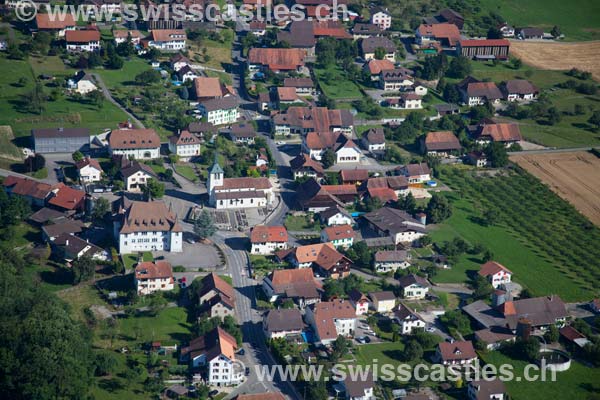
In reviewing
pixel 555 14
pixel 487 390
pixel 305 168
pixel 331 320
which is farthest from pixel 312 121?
pixel 555 14

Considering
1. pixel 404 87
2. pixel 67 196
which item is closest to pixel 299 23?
pixel 404 87

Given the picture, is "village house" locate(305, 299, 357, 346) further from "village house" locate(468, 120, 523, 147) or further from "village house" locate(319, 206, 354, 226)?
"village house" locate(468, 120, 523, 147)

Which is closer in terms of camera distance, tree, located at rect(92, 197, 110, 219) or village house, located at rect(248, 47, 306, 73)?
tree, located at rect(92, 197, 110, 219)

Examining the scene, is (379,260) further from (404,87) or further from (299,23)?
(299,23)

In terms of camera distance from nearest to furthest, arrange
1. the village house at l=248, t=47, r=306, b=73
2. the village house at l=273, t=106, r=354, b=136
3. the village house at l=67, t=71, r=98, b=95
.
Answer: the village house at l=273, t=106, r=354, b=136, the village house at l=67, t=71, r=98, b=95, the village house at l=248, t=47, r=306, b=73

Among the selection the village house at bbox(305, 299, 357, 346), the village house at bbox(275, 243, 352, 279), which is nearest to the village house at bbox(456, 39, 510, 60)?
the village house at bbox(275, 243, 352, 279)

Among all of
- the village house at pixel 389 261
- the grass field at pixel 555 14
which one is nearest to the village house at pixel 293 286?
the village house at pixel 389 261

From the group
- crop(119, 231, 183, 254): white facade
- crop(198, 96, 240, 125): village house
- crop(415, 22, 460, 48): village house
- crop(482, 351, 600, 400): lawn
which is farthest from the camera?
crop(415, 22, 460, 48): village house
